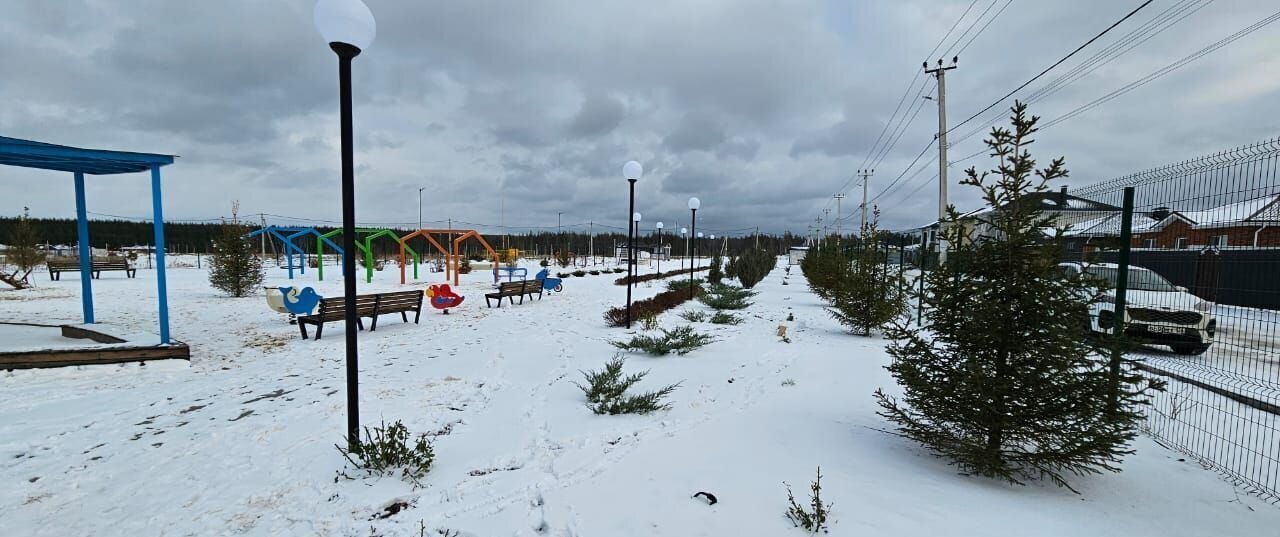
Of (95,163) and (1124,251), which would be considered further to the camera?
(95,163)

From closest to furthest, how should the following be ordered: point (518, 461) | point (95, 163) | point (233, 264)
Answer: point (518, 461), point (95, 163), point (233, 264)

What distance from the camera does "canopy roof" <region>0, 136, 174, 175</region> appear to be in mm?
5418

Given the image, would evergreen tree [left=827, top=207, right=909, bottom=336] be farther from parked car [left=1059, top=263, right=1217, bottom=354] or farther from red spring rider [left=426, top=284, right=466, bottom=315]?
red spring rider [left=426, top=284, right=466, bottom=315]

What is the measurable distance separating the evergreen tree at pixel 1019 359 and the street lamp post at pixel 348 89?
382 centimetres

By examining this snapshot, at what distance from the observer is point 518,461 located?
11.3ft

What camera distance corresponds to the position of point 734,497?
282 cm

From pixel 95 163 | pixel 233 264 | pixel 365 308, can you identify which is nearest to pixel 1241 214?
pixel 365 308

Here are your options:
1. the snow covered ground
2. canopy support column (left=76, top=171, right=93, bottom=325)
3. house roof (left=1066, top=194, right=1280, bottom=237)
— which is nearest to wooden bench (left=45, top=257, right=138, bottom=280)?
canopy support column (left=76, top=171, right=93, bottom=325)

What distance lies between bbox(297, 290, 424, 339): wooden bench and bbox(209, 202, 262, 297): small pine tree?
7522mm

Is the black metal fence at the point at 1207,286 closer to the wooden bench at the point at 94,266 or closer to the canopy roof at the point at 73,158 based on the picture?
the canopy roof at the point at 73,158

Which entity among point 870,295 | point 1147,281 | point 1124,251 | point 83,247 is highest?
point 1124,251

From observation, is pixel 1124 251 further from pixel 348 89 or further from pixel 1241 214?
pixel 348 89

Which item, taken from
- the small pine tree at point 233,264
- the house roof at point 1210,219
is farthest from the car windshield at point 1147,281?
the small pine tree at point 233,264

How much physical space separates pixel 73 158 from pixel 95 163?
2.31 ft
